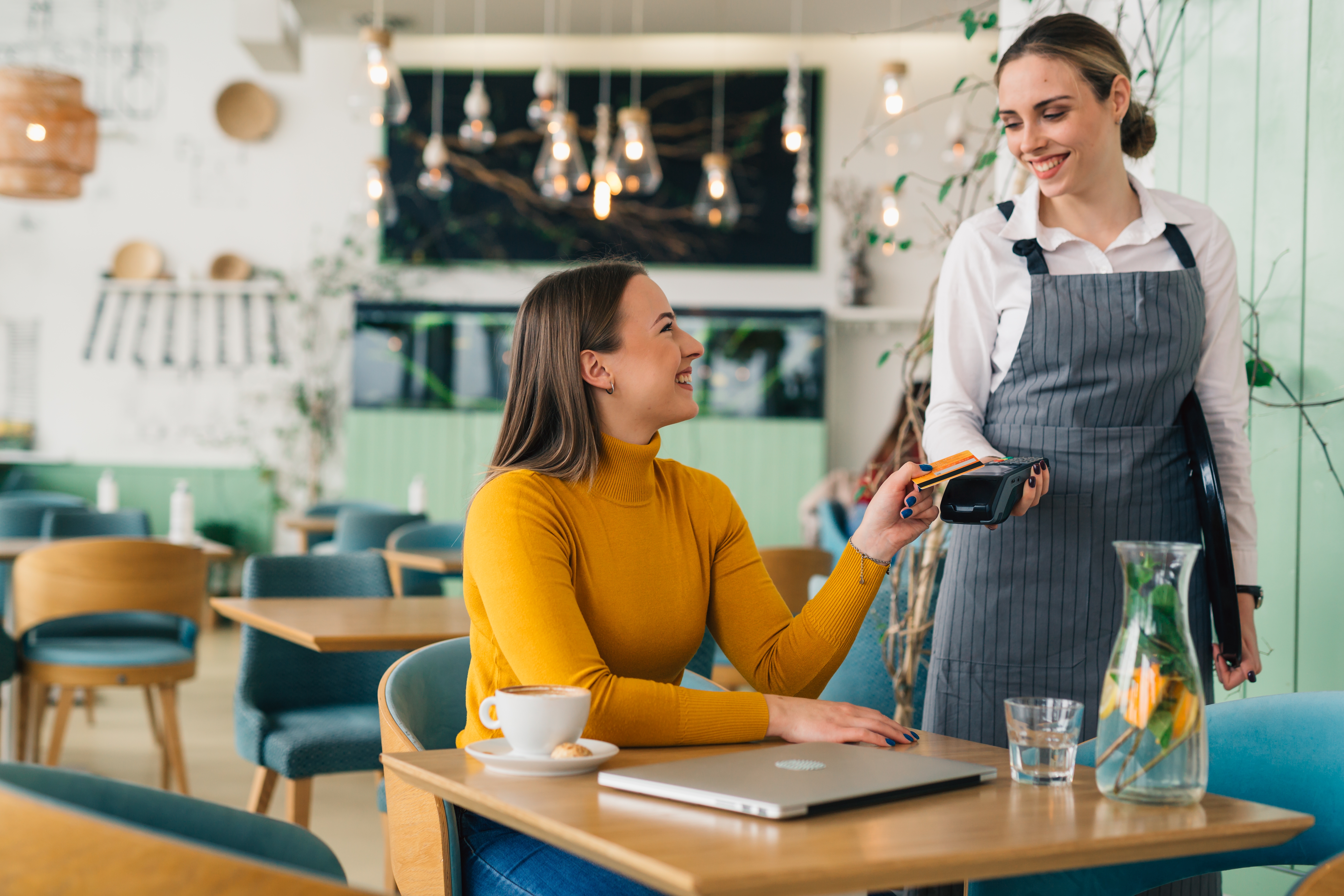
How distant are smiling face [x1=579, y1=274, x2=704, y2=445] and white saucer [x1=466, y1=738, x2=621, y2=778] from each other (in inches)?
23.8

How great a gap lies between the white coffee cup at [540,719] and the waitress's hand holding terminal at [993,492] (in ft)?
1.88

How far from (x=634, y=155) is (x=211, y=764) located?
10.1 ft

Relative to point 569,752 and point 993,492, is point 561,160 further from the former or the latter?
point 569,752

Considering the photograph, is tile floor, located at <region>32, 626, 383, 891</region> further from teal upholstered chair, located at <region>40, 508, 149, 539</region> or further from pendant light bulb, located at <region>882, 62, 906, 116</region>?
pendant light bulb, located at <region>882, 62, 906, 116</region>

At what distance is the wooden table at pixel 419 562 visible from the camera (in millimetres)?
4055

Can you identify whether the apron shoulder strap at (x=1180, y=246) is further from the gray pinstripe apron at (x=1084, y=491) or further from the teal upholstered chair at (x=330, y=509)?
the teal upholstered chair at (x=330, y=509)

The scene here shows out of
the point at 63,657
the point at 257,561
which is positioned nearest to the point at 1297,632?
the point at 257,561

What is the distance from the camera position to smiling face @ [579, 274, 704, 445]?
1.65 metres

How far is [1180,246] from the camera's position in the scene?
1687 mm

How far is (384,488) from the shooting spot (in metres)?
7.80

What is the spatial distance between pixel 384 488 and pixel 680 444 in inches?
81.5

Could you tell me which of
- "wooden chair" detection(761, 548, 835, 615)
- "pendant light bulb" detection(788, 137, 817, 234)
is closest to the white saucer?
"wooden chair" detection(761, 548, 835, 615)

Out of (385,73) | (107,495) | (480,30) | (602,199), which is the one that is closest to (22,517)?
(107,495)

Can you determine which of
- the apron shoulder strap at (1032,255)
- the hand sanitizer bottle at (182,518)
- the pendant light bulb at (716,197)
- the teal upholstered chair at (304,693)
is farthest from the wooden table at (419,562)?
the apron shoulder strap at (1032,255)
